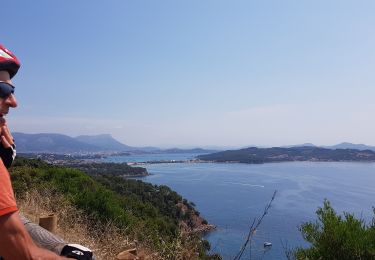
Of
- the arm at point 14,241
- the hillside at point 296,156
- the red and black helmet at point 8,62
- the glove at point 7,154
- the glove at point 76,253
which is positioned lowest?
the hillside at point 296,156

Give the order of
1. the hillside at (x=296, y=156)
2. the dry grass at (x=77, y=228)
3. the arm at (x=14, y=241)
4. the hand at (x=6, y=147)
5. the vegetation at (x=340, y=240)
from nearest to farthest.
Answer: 1. the arm at (x=14, y=241)
2. the hand at (x=6, y=147)
3. the dry grass at (x=77, y=228)
4. the vegetation at (x=340, y=240)
5. the hillside at (x=296, y=156)

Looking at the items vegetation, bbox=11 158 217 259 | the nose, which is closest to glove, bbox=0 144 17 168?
the nose

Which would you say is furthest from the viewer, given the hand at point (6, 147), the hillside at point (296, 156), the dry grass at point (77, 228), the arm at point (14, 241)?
the hillside at point (296, 156)

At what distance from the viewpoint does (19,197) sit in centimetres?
526

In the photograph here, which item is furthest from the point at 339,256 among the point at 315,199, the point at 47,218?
the point at 315,199

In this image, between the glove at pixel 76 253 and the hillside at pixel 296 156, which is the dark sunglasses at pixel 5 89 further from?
the hillside at pixel 296 156

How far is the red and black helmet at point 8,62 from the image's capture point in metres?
1.09

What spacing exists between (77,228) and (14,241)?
3.52 metres

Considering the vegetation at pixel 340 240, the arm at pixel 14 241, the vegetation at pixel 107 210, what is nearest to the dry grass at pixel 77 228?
the vegetation at pixel 107 210

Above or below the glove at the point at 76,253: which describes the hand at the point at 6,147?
above

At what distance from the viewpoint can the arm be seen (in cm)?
88

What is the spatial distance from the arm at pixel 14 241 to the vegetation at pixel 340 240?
148 inches

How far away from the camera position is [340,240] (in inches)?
180

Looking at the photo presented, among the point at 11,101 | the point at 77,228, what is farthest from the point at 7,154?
the point at 77,228
